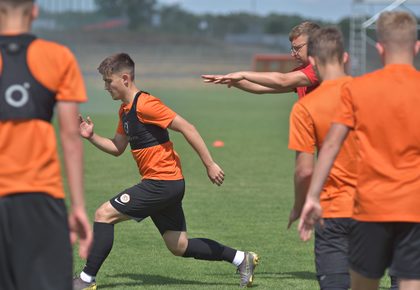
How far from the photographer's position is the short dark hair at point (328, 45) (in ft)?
18.9

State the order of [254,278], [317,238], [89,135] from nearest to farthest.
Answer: [317,238] < [89,135] < [254,278]

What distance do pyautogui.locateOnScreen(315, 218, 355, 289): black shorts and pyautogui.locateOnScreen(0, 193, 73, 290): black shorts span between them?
1.80 m

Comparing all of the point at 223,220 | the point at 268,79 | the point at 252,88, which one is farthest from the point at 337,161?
the point at 223,220

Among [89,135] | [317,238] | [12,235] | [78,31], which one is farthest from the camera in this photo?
[78,31]

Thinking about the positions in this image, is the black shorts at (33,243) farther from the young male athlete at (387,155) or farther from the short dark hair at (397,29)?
the short dark hair at (397,29)

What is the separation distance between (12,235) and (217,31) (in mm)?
94755

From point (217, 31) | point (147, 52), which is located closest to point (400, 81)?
point (147, 52)

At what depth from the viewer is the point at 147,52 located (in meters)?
83.5

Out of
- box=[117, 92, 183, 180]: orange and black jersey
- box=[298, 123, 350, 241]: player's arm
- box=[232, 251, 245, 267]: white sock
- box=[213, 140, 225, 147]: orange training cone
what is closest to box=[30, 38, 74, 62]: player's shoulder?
box=[298, 123, 350, 241]: player's arm

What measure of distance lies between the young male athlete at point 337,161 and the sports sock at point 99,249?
2.37m

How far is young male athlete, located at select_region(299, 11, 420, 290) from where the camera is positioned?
17.3 feet

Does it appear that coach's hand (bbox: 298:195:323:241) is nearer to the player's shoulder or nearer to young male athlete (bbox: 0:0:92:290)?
young male athlete (bbox: 0:0:92:290)

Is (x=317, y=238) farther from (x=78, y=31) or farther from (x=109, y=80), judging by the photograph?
(x=78, y=31)

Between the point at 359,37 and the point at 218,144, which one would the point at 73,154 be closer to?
the point at 218,144
